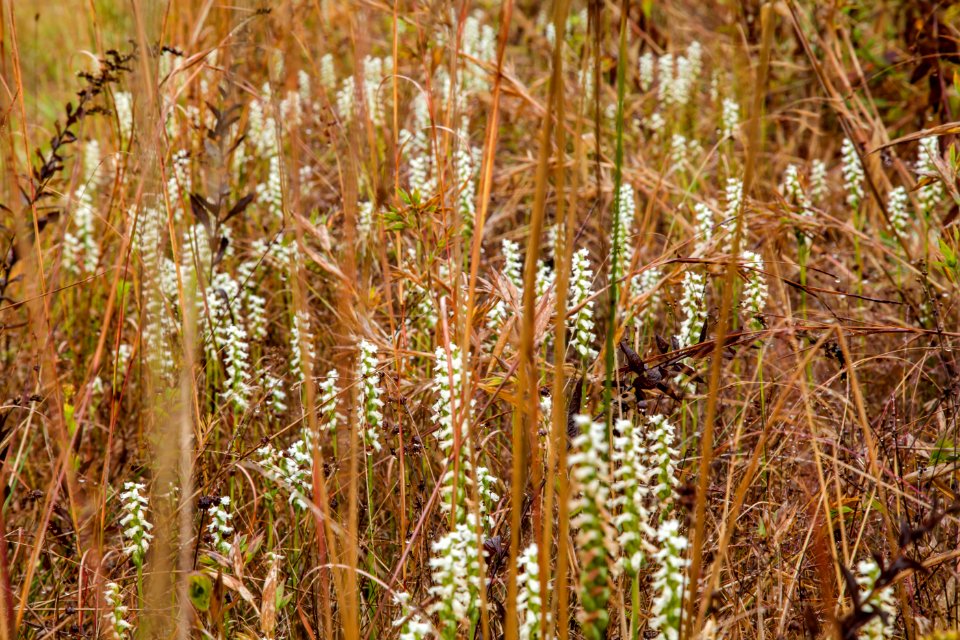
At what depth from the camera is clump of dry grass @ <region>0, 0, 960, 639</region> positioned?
854 millimetres

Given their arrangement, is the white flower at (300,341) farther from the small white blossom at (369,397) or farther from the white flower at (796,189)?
the white flower at (796,189)

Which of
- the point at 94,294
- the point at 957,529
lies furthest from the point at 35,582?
the point at 957,529

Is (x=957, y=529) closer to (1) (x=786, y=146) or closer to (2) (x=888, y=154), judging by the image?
(2) (x=888, y=154)

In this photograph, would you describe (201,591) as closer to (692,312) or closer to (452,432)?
(452,432)

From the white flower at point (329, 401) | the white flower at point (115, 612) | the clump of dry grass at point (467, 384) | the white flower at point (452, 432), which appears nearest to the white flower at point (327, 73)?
the clump of dry grass at point (467, 384)

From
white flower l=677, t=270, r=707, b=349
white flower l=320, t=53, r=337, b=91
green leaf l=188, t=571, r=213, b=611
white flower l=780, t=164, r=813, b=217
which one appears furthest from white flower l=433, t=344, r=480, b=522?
white flower l=320, t=53, r=337, b=91

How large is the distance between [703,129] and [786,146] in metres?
0.31

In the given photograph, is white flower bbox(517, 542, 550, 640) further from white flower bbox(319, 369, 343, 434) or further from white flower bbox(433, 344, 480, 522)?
white flower bbox(319, 369, 343, 434)

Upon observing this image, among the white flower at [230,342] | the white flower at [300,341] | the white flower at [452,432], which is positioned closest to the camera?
the white flower at [300,341]

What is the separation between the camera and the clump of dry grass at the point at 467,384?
33.6 inches

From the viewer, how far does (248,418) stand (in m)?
1.64

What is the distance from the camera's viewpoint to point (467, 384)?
3.22 feet

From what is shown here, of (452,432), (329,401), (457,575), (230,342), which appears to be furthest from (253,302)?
(457,575)

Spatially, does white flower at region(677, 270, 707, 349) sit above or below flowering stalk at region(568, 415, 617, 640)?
above
